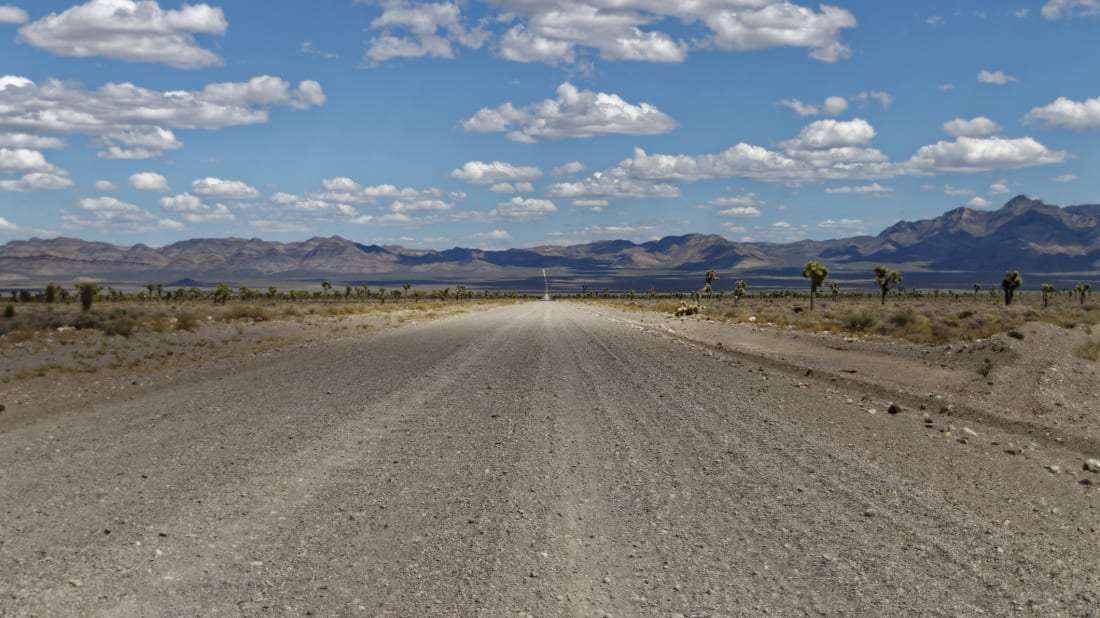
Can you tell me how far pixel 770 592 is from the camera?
6.29 meters

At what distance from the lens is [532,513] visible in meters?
8.25

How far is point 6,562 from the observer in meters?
6.90

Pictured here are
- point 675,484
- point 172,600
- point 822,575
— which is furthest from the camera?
point 675,484

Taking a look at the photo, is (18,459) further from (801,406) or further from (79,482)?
(801,406)

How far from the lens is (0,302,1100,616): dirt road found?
6.25 metres

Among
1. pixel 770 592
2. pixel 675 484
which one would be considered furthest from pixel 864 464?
pixel 770 592

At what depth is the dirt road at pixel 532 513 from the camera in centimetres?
625

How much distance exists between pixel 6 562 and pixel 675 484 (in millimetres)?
6319

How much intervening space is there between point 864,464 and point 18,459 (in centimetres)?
1071

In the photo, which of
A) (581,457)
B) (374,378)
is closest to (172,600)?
(581,457)

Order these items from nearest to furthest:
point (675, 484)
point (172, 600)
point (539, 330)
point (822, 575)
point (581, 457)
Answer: point (172, 600)
point (822, 575)
point (675, 484)
point (581, 457)
point (539, 330)

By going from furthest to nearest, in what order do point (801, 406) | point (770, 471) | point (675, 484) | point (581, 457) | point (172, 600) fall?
point (801, 406), point (581, 457), point (770, 471), point (675, 484), point (172, 600)

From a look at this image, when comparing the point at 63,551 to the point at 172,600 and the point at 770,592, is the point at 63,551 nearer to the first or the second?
the point at 172,600

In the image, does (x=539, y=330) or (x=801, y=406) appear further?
(x=539, y=330)
